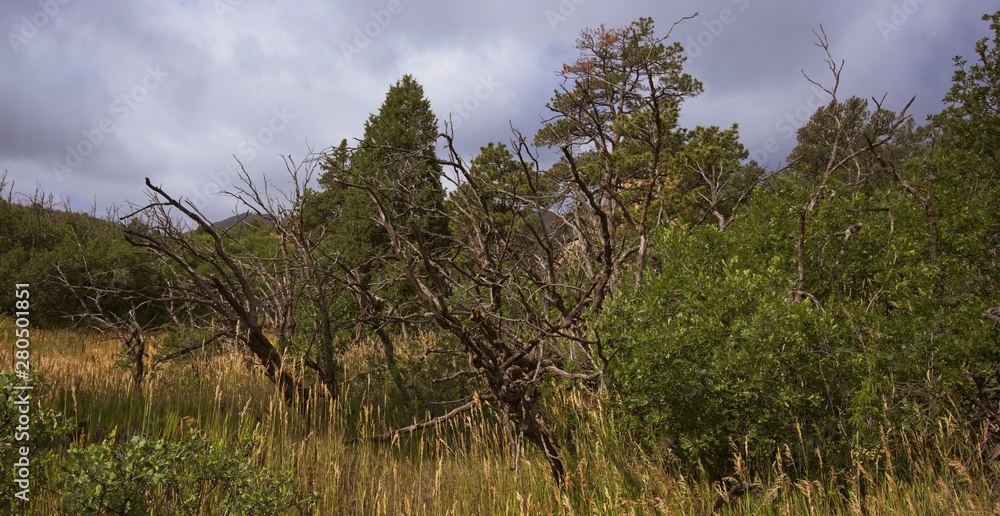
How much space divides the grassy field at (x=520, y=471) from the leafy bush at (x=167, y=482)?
148 mm

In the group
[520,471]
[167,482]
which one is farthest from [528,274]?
[167,482]

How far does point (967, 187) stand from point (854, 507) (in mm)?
Answer: 7309

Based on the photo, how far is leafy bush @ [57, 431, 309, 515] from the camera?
8.38 ft

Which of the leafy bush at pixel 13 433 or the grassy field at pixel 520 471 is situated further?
the grassy field at pixel 520 471

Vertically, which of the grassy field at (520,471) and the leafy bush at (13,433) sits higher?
the leafy bush at (13,433)

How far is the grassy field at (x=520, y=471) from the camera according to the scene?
312 centimetres

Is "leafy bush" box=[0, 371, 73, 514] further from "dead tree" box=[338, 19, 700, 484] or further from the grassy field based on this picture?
"dead tree" box=[338, 19, 700, 484]

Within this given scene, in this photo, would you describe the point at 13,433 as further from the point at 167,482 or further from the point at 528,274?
the point at 528,274

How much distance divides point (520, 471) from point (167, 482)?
6.58 feet

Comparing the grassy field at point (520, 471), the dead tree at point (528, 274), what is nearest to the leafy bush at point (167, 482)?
the grassy field at point (520, 471)

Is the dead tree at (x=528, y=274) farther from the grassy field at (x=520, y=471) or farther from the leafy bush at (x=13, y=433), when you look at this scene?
the leafy bush at (x=13, y=433)

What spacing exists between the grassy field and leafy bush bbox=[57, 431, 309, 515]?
0.15 m

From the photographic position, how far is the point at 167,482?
2.92 meters

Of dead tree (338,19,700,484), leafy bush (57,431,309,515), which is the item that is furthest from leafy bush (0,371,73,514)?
dead tree (338,19,700,484)
